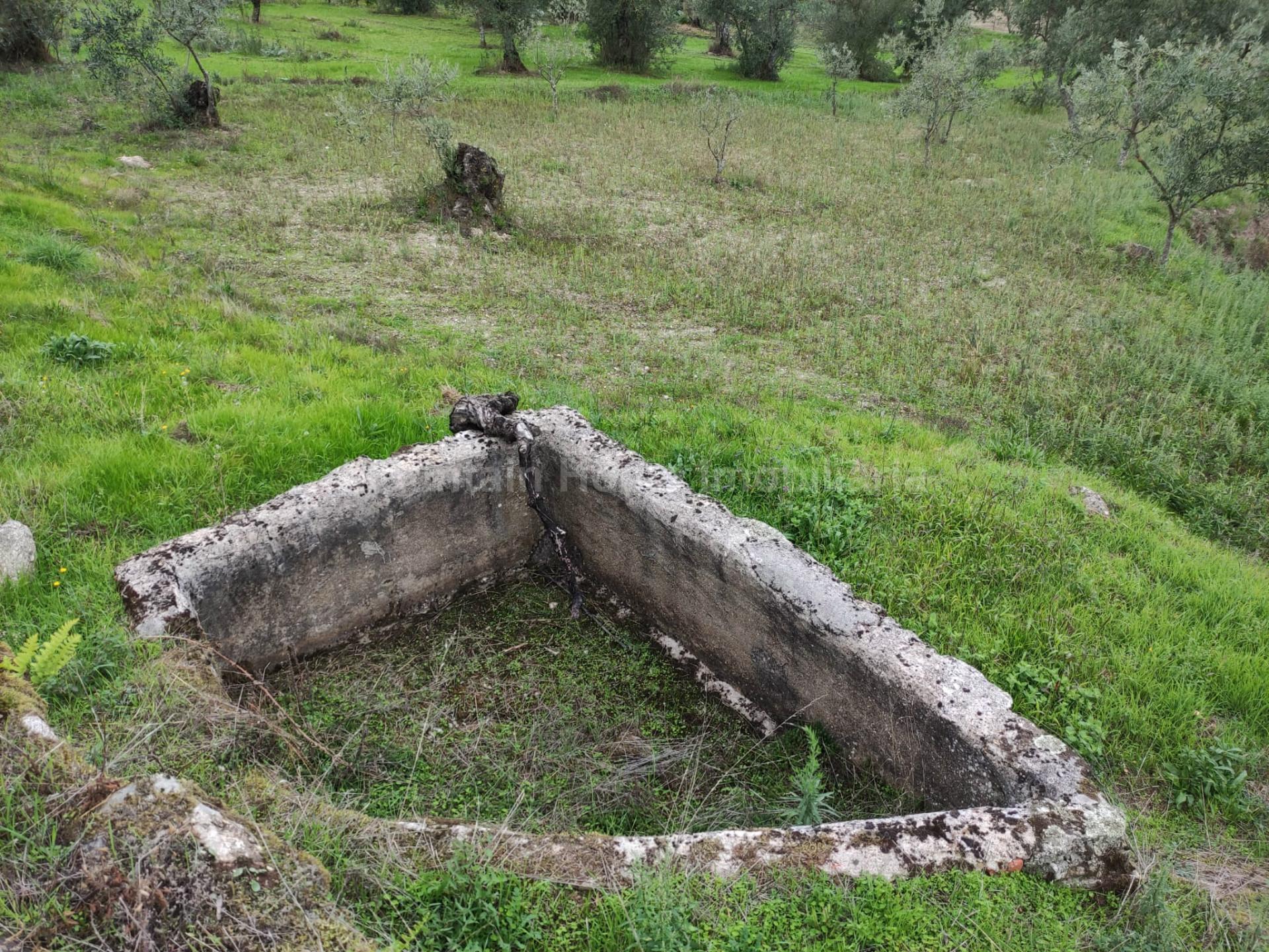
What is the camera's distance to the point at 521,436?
17.0 ft

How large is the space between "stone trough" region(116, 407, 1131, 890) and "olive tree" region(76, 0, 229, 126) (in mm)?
16889

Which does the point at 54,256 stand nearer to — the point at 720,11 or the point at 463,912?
the point at 463,912

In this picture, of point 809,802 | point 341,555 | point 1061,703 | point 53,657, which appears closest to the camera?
point 53,657

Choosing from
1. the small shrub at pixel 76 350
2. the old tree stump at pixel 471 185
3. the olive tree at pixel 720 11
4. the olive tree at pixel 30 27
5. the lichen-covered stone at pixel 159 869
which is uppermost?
the olive tree at pixel 720 11

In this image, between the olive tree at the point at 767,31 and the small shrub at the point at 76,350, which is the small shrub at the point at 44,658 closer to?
the small shrub at the point at 76,350

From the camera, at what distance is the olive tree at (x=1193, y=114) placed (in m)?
13.2

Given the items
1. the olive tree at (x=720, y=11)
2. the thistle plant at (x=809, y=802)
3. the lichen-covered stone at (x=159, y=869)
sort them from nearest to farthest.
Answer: the lichen-covered stone at (x=159, y=869) < the thistle plant at (x=809, y=802) < the olive tree at (x=720, y=11)

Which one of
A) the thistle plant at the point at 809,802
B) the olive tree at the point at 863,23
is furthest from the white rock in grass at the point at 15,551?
the olive tree at the point at 863,23

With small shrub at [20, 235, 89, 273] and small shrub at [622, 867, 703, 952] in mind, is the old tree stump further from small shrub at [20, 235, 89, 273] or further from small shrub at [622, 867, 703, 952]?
small shrub at [622, 867, 703, 952]

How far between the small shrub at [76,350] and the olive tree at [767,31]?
31735 mm

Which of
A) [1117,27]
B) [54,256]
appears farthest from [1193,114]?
[54,256]

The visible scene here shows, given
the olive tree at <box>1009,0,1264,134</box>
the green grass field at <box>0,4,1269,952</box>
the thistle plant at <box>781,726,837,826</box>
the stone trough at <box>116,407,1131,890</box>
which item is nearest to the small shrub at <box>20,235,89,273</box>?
the green grass field at <box>0,4,1269,952</box>

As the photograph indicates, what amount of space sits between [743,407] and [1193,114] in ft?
40.3

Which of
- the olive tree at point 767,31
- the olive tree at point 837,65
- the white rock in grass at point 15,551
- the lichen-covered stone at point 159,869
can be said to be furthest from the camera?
the olive tree at point 767,31
